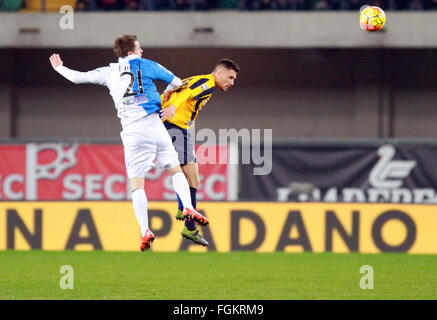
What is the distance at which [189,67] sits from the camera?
→ 75.7 feet

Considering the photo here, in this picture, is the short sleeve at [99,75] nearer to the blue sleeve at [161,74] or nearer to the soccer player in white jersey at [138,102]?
the soccer player in white jersey at [138,102]

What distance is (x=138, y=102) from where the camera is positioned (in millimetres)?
10281

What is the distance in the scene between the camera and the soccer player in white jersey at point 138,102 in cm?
1022

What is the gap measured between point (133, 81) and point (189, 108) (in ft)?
3.39

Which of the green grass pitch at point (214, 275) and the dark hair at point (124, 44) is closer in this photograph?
the dark hair at point (124, 44)

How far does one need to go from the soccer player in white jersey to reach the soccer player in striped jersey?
0.26m

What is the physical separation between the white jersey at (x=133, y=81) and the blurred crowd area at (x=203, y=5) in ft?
38.7

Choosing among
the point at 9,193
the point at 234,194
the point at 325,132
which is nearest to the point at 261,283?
the point at 234,194

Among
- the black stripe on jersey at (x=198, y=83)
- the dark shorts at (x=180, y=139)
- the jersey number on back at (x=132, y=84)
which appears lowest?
the dark shorts at (x=180, y=139)

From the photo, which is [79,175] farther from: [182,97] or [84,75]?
[84,75]

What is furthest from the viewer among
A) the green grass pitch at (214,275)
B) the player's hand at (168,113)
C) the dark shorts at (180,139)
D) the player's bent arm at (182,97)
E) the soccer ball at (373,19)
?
the soccer ball at (373,19)

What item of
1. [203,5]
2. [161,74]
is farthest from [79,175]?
[161,74]

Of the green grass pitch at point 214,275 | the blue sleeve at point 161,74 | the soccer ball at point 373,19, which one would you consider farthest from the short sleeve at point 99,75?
the soccer ball at point 373,19

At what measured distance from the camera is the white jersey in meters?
10.2
